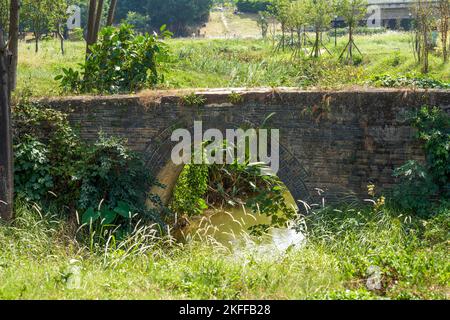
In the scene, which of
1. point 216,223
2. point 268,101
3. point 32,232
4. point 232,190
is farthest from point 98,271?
point 232,190

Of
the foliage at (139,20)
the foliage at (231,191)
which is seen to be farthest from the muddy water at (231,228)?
the foliage at (139,20)

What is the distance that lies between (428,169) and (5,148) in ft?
21.7

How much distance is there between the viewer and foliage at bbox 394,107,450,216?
9398 millimetres

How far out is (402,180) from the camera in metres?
9.84

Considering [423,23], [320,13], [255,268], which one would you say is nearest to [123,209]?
[255,268]

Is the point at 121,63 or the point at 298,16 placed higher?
the point at 298,16

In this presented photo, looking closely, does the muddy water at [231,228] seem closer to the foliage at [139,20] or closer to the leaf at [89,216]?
the leaf at [89,216]

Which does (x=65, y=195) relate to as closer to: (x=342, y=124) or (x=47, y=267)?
(x=47, y=267)

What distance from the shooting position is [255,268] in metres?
7.22

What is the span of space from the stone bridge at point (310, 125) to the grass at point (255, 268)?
3.91 ft

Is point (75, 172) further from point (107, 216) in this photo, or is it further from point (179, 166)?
point (179, 166)

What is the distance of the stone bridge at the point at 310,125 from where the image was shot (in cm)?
992
